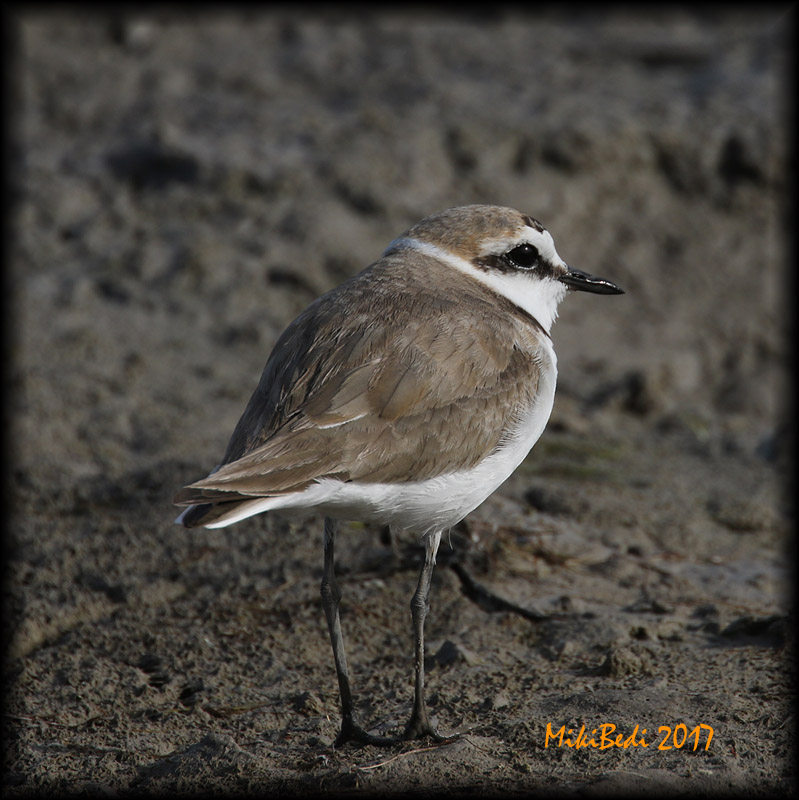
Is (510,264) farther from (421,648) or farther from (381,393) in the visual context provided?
(421,648)

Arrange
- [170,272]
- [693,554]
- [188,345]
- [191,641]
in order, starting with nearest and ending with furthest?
[191,641], [693,554], [188,345], [170,272]

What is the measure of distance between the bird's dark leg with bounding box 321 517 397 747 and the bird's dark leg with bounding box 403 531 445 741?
0.10m

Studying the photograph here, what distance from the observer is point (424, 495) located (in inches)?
148

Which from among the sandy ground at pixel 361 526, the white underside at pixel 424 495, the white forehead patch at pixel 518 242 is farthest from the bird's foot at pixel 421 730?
the white forehead patch at pixel 518 242

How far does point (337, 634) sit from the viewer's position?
12.9 ft

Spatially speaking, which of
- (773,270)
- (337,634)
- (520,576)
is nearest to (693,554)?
(520,576)

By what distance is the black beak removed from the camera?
4805mm

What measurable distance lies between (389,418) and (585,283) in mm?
1541

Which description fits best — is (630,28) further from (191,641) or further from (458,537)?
(191,641)

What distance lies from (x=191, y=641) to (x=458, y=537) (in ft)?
4.28

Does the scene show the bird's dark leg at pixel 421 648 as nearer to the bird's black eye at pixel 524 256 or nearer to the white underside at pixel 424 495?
the white underside at pixel 424 495

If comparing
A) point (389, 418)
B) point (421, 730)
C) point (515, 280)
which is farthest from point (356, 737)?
point (515, 280)

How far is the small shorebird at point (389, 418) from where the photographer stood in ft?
11.6

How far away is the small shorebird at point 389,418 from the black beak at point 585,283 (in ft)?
1.70
